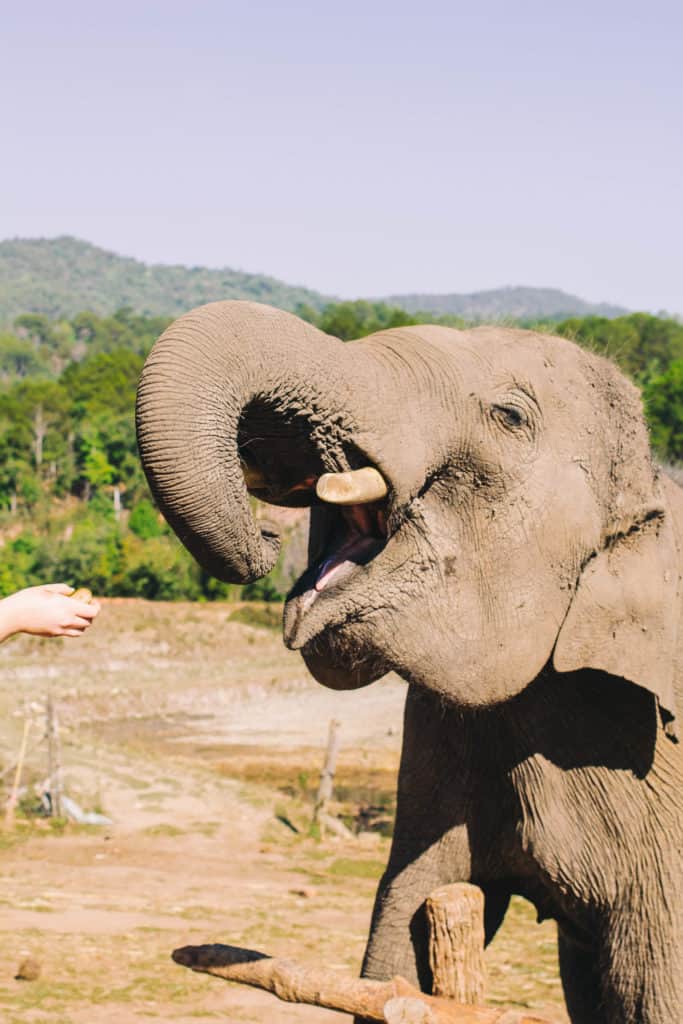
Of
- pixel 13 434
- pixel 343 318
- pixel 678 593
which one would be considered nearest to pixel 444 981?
pixel 678 593

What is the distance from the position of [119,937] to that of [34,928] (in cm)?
58

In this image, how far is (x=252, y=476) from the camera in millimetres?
3139

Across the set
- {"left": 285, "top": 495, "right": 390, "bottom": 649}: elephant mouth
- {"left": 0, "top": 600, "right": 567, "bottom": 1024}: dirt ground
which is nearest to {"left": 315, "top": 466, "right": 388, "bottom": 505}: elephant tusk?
{"left": 285, "top": 495, "right": 390, "bottom": 649}: elephant mouth

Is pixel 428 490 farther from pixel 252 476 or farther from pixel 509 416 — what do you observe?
pixel 252 476

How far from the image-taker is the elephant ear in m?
3.40

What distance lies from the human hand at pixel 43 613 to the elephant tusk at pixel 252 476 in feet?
1.72

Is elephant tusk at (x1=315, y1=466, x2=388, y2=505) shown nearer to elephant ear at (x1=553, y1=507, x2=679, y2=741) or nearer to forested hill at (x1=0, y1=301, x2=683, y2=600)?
elephant ear at (x1=553, y1=507, x2=679, y2=741)

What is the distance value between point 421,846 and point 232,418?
1928 millimetres

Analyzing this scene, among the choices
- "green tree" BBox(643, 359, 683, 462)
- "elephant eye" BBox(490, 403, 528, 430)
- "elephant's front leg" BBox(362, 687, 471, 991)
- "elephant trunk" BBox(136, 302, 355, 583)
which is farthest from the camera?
"green tree" BBox(643, 359, 683, 462)

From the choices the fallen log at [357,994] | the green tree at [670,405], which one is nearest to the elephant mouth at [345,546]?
the fallen log at [357,994]

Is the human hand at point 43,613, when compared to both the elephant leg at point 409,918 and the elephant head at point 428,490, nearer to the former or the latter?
the elephant head at point 428,490

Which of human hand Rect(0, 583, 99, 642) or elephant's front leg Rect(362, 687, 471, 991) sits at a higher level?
human hand Rect(0, 583, 99, 642)

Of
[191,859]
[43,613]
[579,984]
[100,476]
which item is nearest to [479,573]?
[43,613]

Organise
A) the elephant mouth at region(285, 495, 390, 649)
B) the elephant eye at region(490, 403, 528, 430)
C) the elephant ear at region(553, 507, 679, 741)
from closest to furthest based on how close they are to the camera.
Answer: the elephant mouth at region(285, 495, 390, 649) → the elephant eye at region(490, 403, 528, 430) → the elephant ear at region(553, 507, 679, 741)
